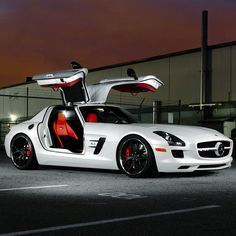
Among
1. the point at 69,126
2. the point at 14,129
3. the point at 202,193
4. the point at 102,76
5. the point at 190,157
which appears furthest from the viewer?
the point at 102,76

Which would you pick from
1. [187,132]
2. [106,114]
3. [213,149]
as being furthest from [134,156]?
[106,114]

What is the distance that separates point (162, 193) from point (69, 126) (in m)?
3.97

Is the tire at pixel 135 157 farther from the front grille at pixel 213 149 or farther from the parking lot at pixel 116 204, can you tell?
the front grille at pixel 213 149

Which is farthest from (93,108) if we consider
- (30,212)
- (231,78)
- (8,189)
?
(231,78)

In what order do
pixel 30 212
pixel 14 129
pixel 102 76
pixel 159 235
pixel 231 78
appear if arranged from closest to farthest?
1. pixel 159 235
2. pixel 30 212
3. pixel 14 129
4. pixel 231 78
5. pixel 102 76

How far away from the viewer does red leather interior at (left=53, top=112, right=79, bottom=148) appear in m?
11.2

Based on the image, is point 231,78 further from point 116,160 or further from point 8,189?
point 8,189

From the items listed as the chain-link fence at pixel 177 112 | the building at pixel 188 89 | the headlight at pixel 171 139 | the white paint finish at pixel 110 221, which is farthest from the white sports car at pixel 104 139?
the building at pixel 188 89

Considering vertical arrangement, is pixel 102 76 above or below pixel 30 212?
above

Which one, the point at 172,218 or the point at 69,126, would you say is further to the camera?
the point at 69,126

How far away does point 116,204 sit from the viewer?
666 centimetres

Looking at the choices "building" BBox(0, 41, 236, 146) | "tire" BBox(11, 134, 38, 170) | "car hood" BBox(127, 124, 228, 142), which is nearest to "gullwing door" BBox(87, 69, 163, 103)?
"car hood" BBox(127, 124, 228, 142)

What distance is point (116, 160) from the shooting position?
10.1 m

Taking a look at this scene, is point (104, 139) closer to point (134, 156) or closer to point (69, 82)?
point (134, 156)
